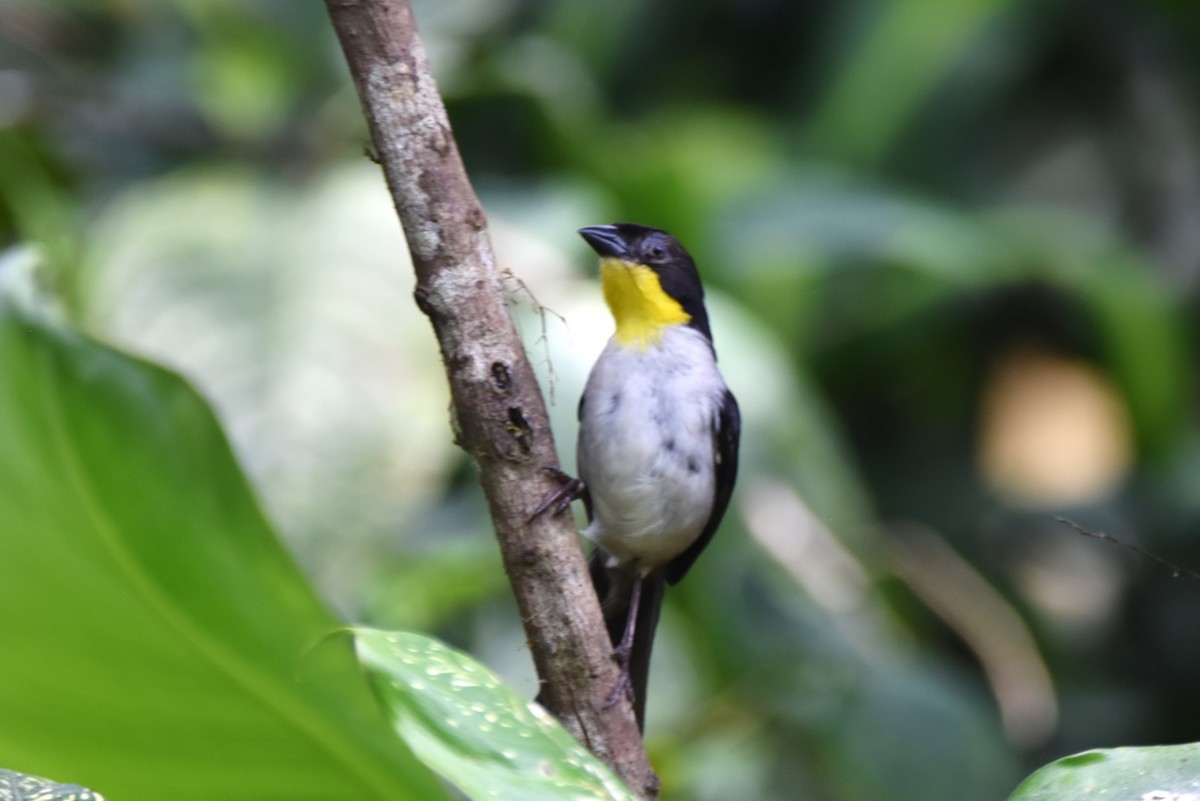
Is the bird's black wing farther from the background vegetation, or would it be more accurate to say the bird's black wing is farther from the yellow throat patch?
the background vegetation

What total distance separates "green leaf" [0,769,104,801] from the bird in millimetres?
1337

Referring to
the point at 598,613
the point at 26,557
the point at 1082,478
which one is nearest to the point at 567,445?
the point at 598,613

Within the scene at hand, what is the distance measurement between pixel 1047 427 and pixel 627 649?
4318mm

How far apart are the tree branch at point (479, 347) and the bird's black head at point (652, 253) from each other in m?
Answer: 0.94

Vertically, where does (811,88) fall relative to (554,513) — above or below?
above

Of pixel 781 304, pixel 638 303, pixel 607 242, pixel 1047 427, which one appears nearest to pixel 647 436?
pixel 638 303

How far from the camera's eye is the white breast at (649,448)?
286 centimetres

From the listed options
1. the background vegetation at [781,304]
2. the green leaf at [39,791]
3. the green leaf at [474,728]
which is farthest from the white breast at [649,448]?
the green leaf at [39,791]

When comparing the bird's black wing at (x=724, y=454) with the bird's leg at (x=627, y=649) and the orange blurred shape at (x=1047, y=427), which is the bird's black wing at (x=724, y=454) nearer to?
the bird's leg at (x=627, y=649)

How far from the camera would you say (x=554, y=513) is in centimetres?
207

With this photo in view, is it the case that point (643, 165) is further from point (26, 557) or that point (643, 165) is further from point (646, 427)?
point (26, 557)

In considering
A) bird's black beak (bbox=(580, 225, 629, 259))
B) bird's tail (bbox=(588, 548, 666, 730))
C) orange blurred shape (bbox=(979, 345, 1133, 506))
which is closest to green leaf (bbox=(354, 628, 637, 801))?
bird's tail (bbox=(588, 548, 666, 730))

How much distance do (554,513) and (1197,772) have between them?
3.05ft

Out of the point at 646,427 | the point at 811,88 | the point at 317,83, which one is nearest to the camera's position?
the point at 646,427
